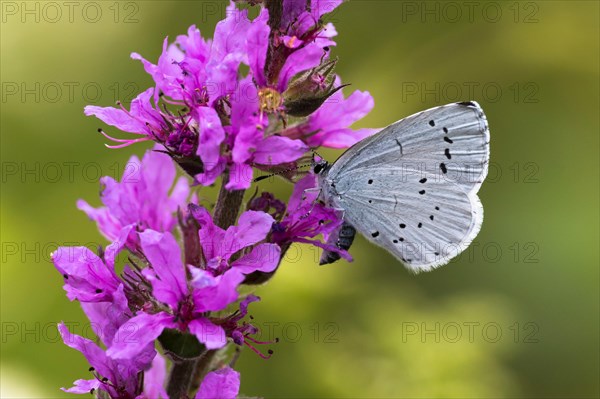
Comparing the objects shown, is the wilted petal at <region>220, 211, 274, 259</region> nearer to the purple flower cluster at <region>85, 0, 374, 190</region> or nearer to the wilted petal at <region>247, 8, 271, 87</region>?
the purple flower cluster at <region>85, 0, 374, 190</region>

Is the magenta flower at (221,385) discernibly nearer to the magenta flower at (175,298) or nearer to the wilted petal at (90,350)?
the magenta flower at (175,298)

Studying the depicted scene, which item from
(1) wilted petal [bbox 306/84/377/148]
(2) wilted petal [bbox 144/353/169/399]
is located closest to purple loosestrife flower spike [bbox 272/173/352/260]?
(1) wilted petal [bbox 306/84/377/148]

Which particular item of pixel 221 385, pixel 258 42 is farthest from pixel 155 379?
pixel 258 42

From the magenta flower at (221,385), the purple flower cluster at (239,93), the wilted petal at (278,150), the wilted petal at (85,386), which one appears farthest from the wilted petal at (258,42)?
the wilted petal at (85,386)

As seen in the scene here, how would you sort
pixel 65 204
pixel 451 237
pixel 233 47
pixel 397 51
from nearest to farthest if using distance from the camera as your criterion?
pixel 233 47, pixel 451 237, pixel 65 204, pixel 397 51

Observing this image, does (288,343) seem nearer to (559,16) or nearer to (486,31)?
(486,31)

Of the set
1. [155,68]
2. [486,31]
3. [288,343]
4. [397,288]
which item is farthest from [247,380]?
[486,31]
